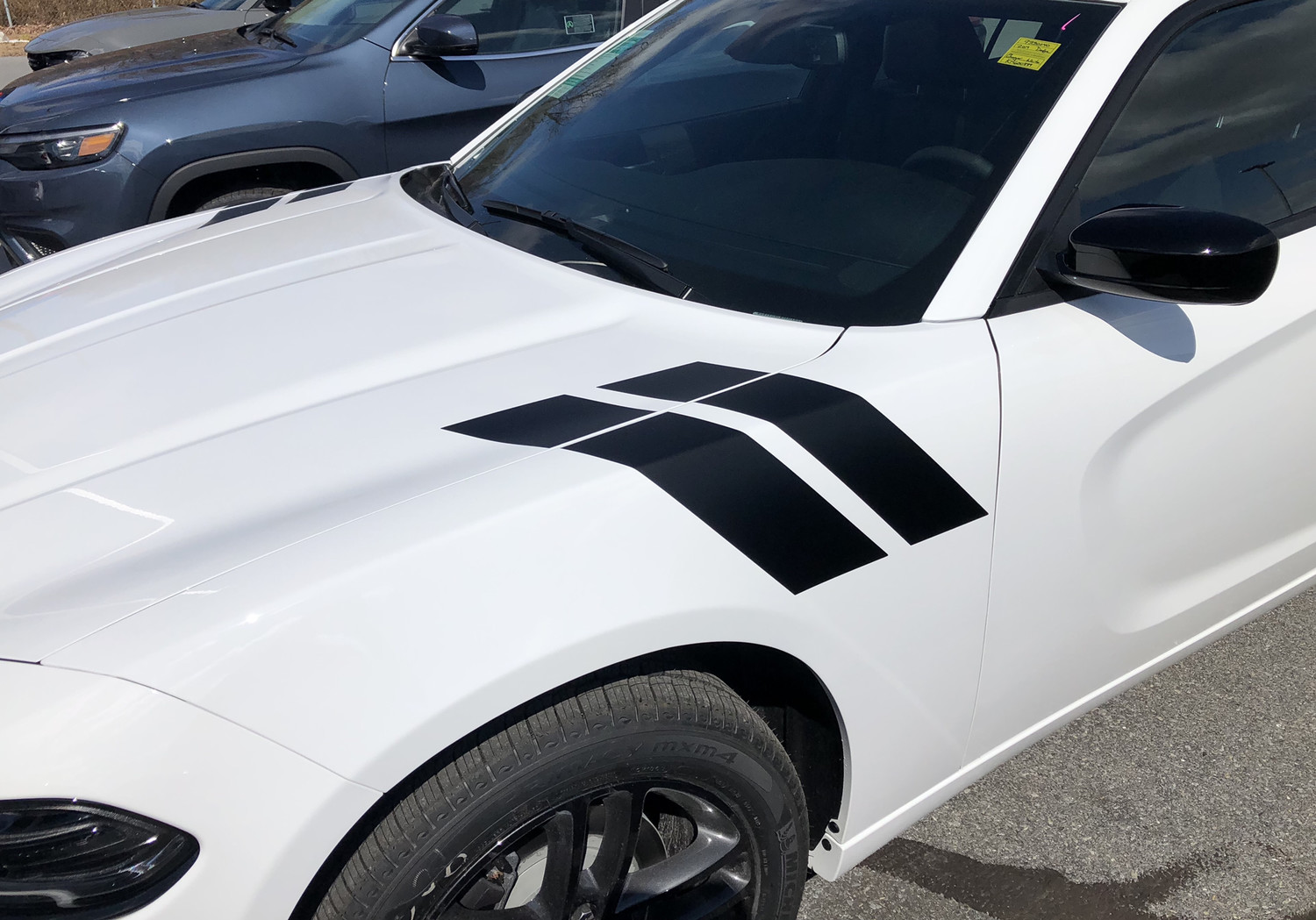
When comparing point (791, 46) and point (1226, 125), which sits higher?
point (791, 46)

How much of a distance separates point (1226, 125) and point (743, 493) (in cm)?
134

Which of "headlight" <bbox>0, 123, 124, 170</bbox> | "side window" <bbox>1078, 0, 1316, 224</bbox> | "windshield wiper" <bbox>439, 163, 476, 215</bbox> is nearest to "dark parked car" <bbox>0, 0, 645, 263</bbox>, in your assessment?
"headlight" <bbox>0, 123, 124, 170</bbox>

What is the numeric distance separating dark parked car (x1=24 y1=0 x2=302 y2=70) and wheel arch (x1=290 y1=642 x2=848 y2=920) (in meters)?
6.35

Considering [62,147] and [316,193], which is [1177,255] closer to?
[316,193]

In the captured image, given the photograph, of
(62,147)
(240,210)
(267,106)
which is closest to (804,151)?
(240,210)

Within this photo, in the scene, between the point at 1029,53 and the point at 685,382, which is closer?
the point at 685,382

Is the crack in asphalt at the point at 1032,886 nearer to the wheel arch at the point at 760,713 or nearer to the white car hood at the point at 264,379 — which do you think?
the wheel arch at the point at 760,713

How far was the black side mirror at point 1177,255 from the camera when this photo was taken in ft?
5.16

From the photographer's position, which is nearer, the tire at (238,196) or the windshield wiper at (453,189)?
the windshield wiper at (453,189)

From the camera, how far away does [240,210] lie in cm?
261

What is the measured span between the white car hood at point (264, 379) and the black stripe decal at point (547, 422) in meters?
0.02

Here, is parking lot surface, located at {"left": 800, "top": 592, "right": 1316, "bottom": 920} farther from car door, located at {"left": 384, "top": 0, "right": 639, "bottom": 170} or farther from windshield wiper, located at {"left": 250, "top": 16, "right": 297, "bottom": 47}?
windshield wiper, located at {"left": 250, "top": 16, "right": 297, "bottom": 47}

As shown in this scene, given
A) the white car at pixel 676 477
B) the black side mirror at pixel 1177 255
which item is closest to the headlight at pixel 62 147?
the white car at pixel 676 477

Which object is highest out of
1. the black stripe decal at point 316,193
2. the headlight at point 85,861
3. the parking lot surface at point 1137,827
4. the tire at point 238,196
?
the black stripe decal at point 316,193
